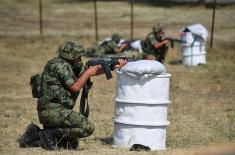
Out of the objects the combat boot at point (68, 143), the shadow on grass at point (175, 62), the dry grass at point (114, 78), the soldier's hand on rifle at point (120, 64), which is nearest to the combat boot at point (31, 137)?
the dry grass at point (114, 78)

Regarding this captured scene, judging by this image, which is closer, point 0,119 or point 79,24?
point 0,119

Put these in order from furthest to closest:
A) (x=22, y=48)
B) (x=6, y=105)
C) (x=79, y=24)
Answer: (x=79, y=24) < (x=22, y=48) < (x=6, y=105)

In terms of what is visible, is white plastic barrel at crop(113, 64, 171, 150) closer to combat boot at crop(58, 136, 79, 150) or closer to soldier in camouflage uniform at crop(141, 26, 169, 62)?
combat boot at crop(58, 136, 79, 150)

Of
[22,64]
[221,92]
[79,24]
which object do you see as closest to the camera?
[221,92]

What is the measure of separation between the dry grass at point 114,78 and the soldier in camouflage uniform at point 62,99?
27 cm

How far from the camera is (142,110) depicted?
998 centimetres

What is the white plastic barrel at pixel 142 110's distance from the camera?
9938mm

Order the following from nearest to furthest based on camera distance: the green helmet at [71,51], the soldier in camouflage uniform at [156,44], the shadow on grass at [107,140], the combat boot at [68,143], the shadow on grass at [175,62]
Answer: the green helmet at [71,51] → the combat boot at [68,143] → the shadow on grass at [107,140] → the soldier in camouflage uniform at [156,44] → the shadow on grass at [175,62]

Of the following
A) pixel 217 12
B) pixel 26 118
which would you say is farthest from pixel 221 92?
pixel 217 12

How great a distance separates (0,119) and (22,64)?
10.5 m

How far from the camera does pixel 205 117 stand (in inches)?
559

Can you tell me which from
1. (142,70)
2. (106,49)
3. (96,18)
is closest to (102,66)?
(142,70)

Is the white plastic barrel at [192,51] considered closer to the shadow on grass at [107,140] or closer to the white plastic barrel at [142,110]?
the shadow on grass at [107,140]

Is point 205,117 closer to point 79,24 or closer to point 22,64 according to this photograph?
point 22,64
